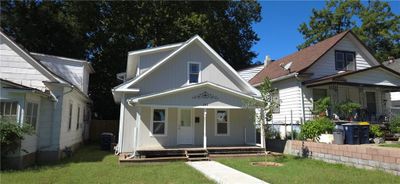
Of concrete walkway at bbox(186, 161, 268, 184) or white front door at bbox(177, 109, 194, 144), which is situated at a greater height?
white front door at bbox(177, 109, 194, 144)

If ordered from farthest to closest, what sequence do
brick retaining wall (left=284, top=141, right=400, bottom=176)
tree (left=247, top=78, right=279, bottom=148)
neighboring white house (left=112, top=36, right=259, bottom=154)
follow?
neighboring white house (left=112, top=36, right=259, bottom=154)
tree (left=247, top=78, right=279, bottom=148)
brick retaining wall (left=284, top=141, right=400, bottom=176)

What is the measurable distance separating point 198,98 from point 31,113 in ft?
23.9

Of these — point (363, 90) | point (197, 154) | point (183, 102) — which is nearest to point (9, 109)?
point (183, 102)

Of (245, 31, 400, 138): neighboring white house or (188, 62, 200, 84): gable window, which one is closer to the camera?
(188, 62, 200, 84): gable window

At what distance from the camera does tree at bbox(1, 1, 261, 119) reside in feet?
84.8

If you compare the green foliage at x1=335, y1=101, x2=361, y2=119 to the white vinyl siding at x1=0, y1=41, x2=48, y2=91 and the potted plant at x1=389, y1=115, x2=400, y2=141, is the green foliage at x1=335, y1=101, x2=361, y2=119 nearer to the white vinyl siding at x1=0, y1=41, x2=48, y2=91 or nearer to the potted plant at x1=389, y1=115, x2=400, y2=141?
the potted plant at x1=389, y1=115, x2=400, y2=141

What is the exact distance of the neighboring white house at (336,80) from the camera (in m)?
17.8

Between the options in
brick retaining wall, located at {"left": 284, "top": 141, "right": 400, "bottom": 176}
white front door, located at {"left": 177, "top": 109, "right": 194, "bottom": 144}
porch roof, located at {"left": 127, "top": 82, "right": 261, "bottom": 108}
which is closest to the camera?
brick retaining wall, located at {"left": 284, "top": 141, "right": 400, "bottom": 176}

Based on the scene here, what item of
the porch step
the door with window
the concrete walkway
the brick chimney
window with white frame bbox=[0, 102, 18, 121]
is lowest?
the concrete walkway

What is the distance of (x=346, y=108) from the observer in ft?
53.3

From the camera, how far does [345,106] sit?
16172 mm

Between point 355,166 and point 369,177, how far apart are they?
196 cm

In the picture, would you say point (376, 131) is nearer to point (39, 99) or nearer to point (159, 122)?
point (159, 122)

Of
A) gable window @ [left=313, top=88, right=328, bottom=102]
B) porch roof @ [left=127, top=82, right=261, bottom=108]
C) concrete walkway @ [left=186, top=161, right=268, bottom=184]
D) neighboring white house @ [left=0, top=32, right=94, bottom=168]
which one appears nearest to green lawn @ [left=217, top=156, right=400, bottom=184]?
concrete walkway @ [left=186, top=161, right=268, bottom=184]
